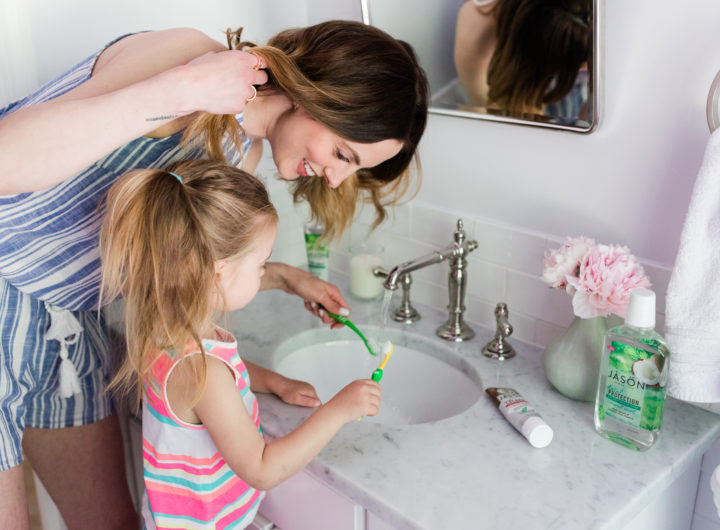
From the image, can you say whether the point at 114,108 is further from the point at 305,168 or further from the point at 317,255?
the point at 317,255

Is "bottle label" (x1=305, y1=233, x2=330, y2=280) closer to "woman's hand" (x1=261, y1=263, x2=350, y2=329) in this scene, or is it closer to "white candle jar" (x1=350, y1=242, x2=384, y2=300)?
"white candle jar" (x1=350, y1=242, x2=384, y2=300)

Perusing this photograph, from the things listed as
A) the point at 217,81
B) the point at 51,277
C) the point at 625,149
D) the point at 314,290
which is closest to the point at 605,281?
the point at 625,149

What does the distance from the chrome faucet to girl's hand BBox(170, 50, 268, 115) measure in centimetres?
52

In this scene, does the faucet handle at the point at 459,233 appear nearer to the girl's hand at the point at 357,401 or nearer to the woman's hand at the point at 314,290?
the woman's hand at the point at 314,290

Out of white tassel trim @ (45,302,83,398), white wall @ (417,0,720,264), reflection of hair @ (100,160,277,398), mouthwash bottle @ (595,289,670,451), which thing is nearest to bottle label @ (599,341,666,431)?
mouthwash bottle @ (595,289,670,451)

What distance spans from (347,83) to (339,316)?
481mm

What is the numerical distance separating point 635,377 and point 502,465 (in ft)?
0.80

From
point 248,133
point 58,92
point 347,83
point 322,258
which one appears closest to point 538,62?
Result: point 347,83

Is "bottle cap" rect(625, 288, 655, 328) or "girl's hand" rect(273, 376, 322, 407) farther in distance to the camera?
"girl's hand" rect(273, 376, 322, 407)

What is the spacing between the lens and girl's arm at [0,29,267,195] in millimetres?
858

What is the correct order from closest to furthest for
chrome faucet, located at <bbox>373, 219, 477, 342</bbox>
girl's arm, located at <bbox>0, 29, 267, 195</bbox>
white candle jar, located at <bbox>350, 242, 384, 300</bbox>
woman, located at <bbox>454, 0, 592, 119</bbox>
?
girl's arm, located at <bbox>0, 29, 267, 195</bbox>, woman, located at <bbox>454, 0, 592, 119</bbox>, chrome faucet, located at <bbox>373, 219, 477, 342</bbox>, white candle jar, located at <bbox>350, 242, 384, 300</bbox>

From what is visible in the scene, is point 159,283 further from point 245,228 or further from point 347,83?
point 347,83

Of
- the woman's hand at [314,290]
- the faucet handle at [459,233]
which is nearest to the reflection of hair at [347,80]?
the faucet handle at [459,233]

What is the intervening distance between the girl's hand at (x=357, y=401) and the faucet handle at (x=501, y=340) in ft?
1.26
